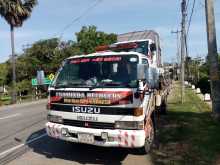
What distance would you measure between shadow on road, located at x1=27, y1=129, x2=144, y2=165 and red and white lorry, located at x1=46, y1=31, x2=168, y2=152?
60cm

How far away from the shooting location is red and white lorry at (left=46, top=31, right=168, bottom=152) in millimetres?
7398

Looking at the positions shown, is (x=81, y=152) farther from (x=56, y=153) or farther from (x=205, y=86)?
(x=205, y=86)

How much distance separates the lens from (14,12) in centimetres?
3494

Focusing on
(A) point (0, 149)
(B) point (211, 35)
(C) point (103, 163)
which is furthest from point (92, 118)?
(B) point (211, 35)

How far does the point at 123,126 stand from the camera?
24.3 ft

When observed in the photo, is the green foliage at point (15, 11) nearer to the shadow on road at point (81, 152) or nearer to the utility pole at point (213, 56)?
the utility pole at point (213, 56)

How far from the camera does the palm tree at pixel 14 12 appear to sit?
3456 cm

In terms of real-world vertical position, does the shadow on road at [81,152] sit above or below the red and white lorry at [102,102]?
below

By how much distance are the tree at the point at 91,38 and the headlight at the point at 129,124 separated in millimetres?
54700

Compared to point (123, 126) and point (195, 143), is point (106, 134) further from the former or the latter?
point (195, 143)

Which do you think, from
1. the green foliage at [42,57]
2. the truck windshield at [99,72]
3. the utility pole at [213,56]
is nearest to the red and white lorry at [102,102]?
the truck windshield at [99,72]

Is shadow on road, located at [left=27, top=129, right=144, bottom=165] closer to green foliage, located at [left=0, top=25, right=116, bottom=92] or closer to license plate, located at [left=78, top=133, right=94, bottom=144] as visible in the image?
license plate, located at [left=78, top=133, right=94, bottom=144]

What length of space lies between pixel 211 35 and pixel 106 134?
273 inches

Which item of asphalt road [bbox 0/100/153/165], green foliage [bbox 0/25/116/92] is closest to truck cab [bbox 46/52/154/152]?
asphalt road [bbox 0/100/153/165]
